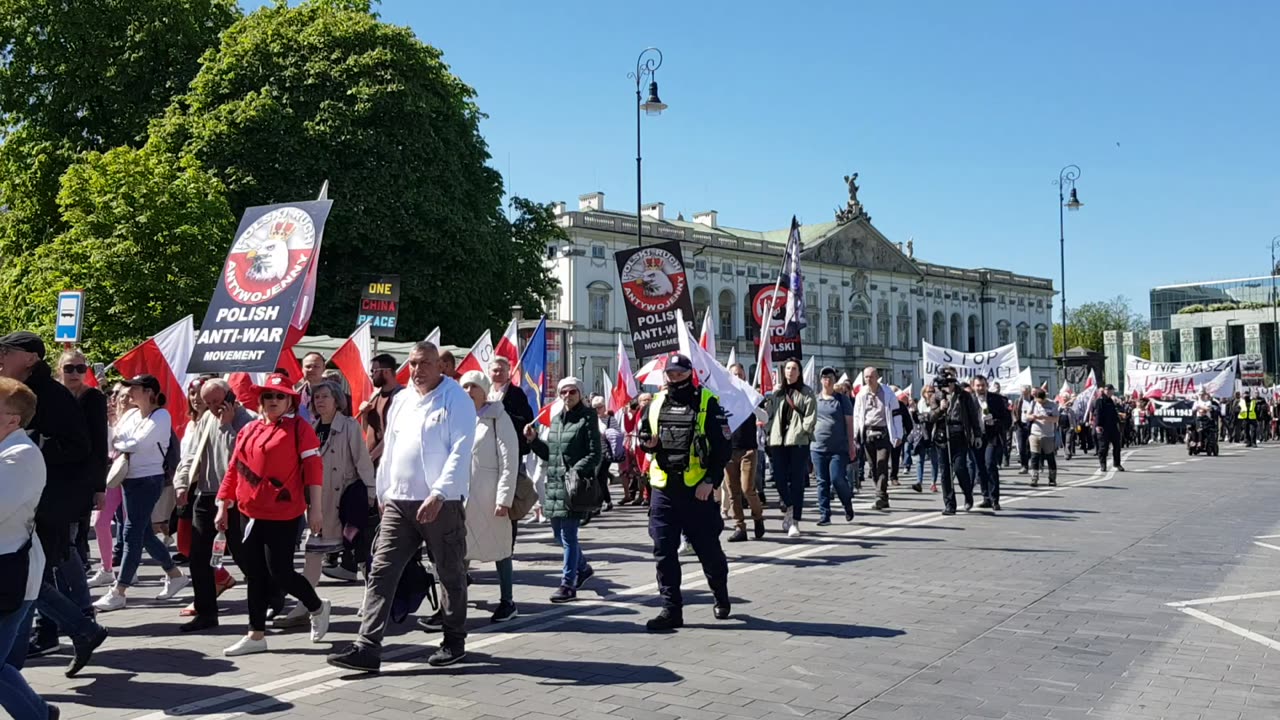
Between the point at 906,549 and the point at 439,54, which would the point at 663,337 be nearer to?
the point at 906,549

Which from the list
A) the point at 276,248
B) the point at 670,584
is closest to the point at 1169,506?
the point at 670,584

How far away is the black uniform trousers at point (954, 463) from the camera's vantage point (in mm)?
16000

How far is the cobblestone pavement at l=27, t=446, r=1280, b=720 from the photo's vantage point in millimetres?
6027

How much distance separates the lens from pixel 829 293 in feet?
309

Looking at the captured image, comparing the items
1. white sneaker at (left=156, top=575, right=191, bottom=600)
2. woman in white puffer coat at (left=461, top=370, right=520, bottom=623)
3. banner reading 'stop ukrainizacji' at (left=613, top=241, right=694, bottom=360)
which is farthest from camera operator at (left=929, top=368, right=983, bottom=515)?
white sneaker at (left=156, top=575, right=191, bottom=600)

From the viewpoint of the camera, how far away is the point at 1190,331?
372 feet

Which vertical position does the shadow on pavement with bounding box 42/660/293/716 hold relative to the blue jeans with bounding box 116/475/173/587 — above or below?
below

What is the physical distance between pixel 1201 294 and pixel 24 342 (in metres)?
129

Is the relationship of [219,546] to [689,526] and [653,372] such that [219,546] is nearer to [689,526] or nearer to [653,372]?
[689,526]

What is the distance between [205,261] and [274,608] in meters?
21.2

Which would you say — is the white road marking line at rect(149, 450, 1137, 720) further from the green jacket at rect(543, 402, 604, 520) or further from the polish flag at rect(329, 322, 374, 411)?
the polish flag at rect(329, 322, 374, 411)

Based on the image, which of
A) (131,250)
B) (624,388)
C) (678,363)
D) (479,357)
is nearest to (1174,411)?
(624,388)

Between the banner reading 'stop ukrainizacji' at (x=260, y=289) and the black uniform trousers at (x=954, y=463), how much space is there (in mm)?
9042

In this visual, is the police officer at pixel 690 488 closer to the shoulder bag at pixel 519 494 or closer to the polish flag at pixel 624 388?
the shoulder bag at pixel 519 494
